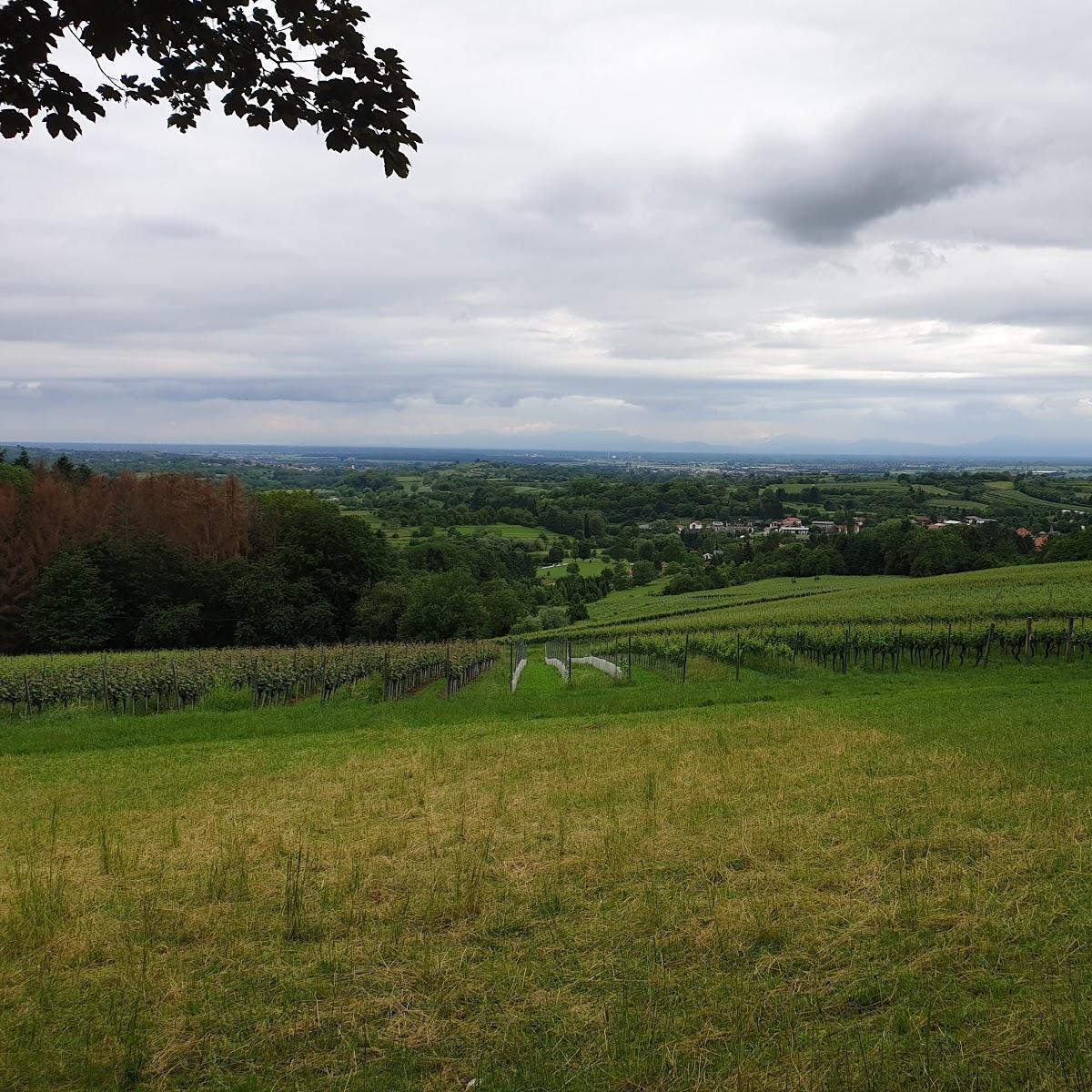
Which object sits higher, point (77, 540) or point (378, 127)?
point (378, 127)

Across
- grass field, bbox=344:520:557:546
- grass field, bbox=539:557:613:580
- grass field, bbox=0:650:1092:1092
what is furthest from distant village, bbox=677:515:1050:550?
grass field, bbox=0:650:1092:1092

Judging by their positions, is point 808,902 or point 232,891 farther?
point 232,891

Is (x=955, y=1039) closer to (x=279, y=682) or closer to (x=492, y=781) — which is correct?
(x=492, y=781)

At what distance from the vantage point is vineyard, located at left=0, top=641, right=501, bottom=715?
24469mm

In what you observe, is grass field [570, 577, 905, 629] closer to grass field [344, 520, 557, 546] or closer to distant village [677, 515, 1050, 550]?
distant village [677, 515, 1050, 550]

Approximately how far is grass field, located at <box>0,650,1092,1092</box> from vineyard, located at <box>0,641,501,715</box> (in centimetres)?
1397

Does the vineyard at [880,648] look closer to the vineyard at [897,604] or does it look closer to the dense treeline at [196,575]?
the vineyard at [897,604]

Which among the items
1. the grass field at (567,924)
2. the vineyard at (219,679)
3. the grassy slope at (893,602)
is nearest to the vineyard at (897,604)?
the grassy slope at (893,602)

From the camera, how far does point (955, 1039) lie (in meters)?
4.46

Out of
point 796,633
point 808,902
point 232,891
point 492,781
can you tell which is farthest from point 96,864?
point 796,633

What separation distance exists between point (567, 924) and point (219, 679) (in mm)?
23468

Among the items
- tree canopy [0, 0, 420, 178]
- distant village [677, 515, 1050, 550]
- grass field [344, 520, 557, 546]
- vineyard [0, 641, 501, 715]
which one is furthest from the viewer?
distant village [677, 515, 1050, 550]

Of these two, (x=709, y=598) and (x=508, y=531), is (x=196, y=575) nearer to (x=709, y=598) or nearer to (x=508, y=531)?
(x=709, y=598)

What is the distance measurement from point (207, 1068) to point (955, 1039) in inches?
177
